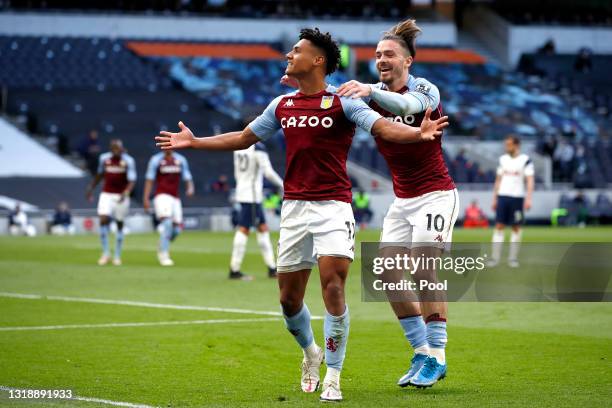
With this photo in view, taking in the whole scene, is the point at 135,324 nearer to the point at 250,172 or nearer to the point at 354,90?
the point at 354,90

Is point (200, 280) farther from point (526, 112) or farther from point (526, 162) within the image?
point (526, 112)

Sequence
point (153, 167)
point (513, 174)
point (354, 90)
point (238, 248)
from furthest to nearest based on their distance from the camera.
Result: point (153, 167)
point (513, 174)
point (238, 248)
point (354, 90)

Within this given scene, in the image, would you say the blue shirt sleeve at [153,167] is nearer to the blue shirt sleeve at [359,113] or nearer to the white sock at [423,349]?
the white sock at [423,349]

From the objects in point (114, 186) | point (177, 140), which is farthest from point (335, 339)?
point (114, 186)

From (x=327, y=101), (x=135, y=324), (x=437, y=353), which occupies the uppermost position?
(x=327, y=101)

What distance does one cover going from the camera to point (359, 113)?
320 inches

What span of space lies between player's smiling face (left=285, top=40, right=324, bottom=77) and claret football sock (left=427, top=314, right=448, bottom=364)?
2.09 m

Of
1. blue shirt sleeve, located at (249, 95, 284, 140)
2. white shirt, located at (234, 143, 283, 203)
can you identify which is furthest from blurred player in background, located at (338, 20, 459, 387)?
white shirt, located at (234, 143, 283, 203)

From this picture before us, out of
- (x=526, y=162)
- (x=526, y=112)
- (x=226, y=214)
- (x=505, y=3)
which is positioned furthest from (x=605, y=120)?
(x=526, y=162)

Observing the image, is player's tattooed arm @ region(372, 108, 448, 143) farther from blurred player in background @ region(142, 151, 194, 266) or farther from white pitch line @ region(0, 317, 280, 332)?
blurred player in background @ region(142, 151, 194, 266)

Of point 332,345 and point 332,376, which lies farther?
point 332,345

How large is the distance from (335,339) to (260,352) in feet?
8.04

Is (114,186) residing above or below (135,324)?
below

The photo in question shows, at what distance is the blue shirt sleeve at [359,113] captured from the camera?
804 centimetres
